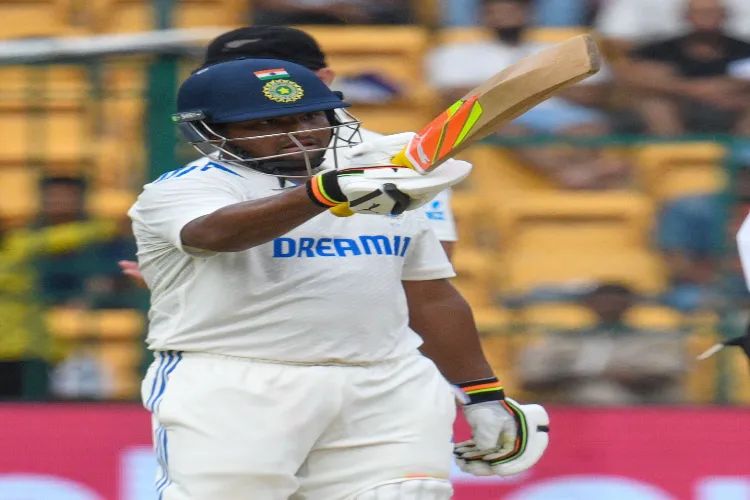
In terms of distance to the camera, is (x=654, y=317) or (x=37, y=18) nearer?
(x=654, y=317)

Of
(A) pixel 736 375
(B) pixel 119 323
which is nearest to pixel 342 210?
(B) pixel 119 323

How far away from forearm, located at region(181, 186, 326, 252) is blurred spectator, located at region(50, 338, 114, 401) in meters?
2.43

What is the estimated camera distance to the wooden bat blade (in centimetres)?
278

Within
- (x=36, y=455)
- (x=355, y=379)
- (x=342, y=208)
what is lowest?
(x=36, y=455)

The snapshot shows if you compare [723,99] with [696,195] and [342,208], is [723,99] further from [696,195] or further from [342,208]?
[342,208]

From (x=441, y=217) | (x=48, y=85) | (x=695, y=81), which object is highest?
(x=441, y=217)

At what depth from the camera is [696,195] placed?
576cm

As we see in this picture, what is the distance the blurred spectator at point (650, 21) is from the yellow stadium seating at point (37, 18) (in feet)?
9.41

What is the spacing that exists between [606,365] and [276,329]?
2.63 meters

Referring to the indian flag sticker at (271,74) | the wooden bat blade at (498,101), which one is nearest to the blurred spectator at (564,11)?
the indian flag sticker at (271,74)

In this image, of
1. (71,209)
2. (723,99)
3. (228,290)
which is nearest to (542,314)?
(723,99)

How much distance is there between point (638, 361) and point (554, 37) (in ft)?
6.59

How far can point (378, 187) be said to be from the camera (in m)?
2.81

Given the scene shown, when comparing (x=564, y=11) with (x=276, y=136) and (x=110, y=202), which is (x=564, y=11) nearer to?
(x=110, y=202)
